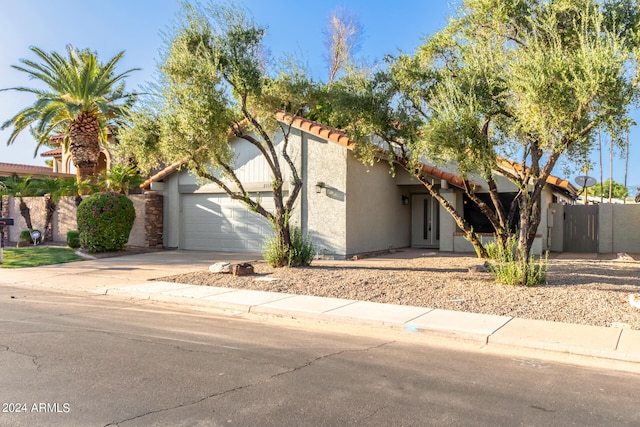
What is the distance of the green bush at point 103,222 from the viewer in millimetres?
17797

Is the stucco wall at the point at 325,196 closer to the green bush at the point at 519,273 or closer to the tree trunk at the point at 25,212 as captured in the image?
the green bush at the point at 519,273

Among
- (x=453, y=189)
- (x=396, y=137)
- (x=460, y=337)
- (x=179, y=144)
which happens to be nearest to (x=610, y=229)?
(x=453, y=189)

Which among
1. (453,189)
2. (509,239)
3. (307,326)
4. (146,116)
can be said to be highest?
(146,116)

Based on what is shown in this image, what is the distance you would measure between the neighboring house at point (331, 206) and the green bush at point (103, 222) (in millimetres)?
2414

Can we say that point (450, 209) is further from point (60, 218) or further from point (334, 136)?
point (60, 218)

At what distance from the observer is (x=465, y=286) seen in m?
10.5

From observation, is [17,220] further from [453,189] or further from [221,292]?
[453,189]

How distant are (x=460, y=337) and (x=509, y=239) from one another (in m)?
5.24

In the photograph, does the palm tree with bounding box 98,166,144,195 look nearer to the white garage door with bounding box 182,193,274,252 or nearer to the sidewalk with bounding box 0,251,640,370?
the white garage door with bounding box 182,193,274,252

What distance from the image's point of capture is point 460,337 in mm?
7168

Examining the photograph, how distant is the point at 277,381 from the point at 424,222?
16.1 m

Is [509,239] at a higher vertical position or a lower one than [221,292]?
higher

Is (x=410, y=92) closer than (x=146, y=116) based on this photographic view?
Yes

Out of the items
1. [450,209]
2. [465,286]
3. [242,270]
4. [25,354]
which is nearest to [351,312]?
[465,286]
